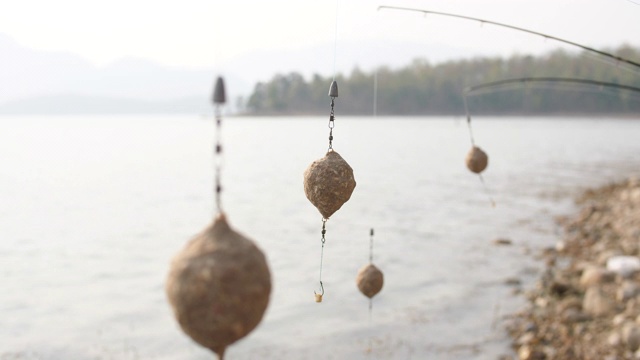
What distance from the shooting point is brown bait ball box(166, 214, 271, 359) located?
155cm

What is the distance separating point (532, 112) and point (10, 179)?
2891 inches

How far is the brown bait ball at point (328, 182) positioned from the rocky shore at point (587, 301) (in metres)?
9.37

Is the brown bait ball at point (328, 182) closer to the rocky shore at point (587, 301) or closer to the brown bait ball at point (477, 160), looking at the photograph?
the brown bait ball at point (477, 160)

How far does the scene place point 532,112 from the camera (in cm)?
9038

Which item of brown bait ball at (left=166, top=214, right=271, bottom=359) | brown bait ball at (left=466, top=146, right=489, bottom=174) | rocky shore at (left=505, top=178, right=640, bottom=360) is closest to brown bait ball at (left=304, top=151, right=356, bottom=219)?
brown bait ball at (left=166, top=214, right=271, bottom=359)

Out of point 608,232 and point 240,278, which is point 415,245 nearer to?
point 608,232

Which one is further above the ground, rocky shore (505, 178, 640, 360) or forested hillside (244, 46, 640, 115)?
forested hillside (244, 46, 640, 115)

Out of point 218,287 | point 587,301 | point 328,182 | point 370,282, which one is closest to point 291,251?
point 587,301

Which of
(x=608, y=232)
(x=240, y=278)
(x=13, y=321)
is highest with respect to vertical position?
(x=240, y=278)

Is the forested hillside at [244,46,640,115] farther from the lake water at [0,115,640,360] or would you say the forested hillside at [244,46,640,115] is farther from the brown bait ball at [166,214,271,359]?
the brown bait ball at [166,214,271,359]

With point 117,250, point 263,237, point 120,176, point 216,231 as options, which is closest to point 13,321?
point 117,250

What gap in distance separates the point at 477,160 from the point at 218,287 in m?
3.36

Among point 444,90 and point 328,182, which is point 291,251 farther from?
point 444,90

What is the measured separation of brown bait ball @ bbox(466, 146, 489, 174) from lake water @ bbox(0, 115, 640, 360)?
191 cm
